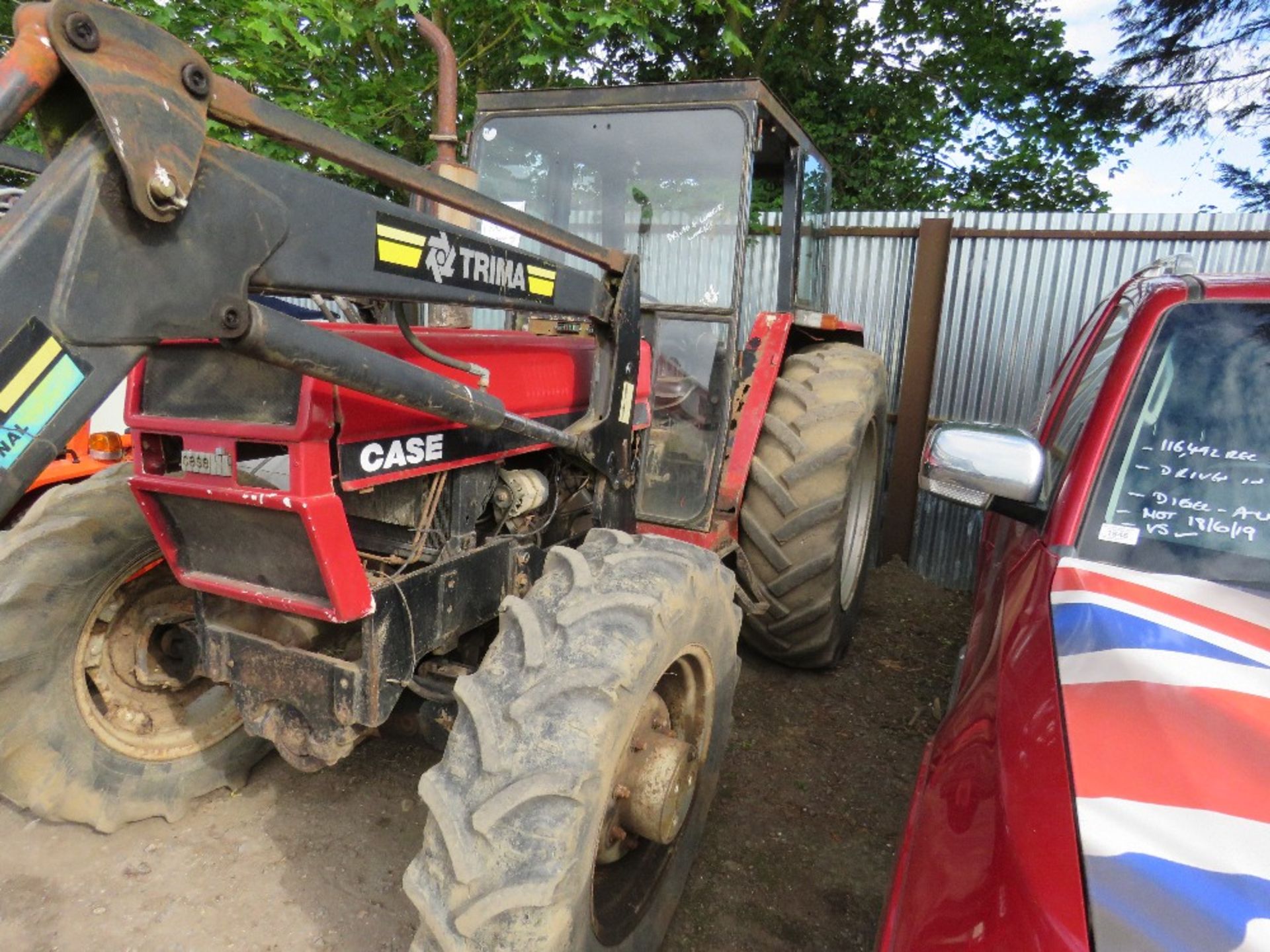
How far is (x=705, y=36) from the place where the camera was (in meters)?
8.14

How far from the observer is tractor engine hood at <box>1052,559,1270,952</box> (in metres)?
0.85

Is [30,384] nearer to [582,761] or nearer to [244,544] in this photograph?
[244,544]

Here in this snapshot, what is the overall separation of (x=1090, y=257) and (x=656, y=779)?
15.0 feet

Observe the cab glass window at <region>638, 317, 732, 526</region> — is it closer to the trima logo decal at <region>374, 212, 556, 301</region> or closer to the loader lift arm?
the trima logo decal at <region>374, 212, 556, 301</region>

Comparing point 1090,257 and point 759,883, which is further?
point 1090,257

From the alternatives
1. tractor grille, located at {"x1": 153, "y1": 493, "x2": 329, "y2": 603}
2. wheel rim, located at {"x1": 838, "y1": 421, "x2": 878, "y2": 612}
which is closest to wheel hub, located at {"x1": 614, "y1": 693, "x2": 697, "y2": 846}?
tractor grille, located at {"x1": 153, "y1": 493, "x2": 329, "y2": 603}

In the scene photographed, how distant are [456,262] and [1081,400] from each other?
1567 millimetres

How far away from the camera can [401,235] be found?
1.38 meters

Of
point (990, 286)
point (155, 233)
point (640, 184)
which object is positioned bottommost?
point (155, 233)

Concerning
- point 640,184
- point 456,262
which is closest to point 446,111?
point 640,184

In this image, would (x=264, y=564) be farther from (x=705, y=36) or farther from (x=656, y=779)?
(x=705, y=36)

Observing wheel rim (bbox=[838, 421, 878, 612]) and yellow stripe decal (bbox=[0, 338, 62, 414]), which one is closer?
yellow stripe decal (bbox=[0, 338, 62, 414])

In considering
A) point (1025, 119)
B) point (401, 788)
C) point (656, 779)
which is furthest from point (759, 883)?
point (1025, 119)

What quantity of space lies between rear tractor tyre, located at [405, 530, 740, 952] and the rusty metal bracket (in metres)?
0.96
